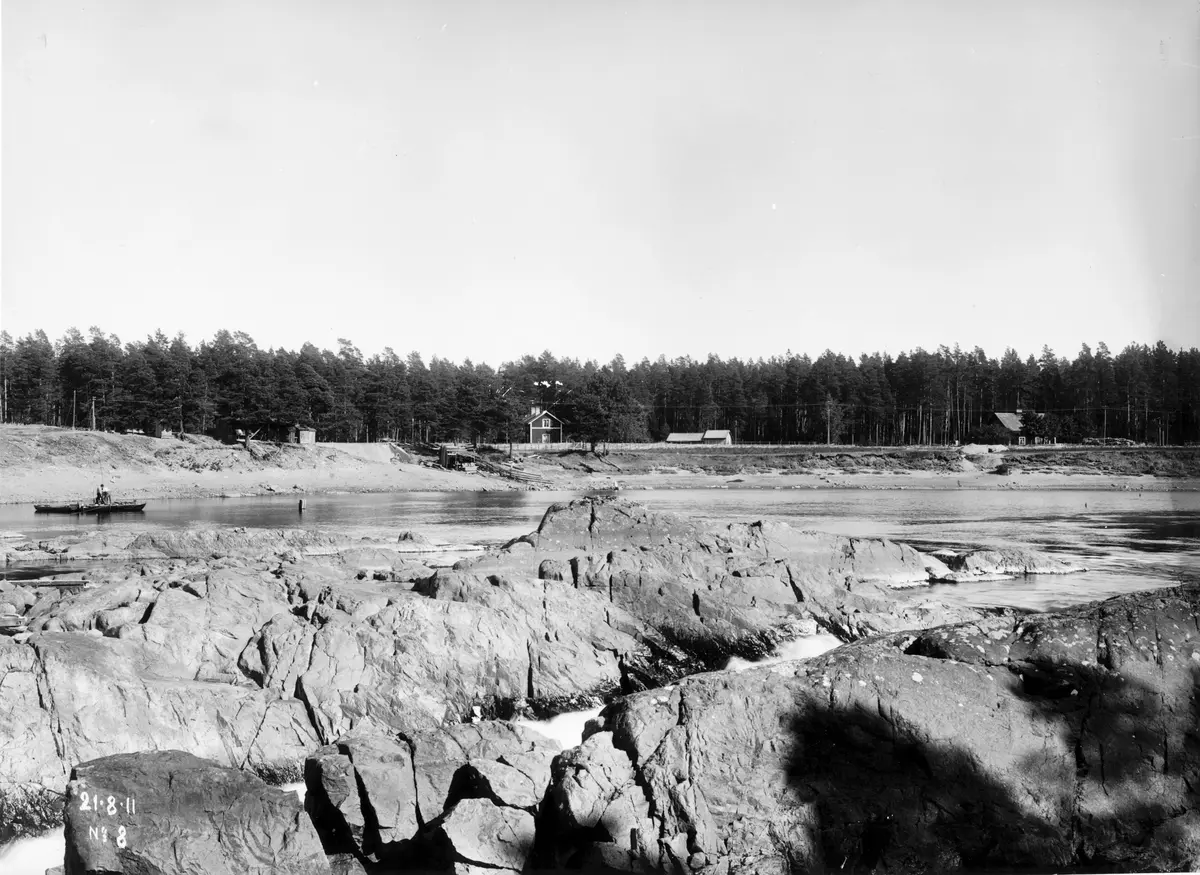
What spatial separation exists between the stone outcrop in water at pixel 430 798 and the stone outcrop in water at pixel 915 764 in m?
0.49

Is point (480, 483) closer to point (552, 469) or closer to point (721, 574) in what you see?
point (552, 469)

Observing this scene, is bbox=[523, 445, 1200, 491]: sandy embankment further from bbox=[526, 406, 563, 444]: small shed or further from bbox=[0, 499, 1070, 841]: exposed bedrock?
bbox=[0, 499, 1070, 841]: exposed bedrock

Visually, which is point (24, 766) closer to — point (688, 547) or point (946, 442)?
point (688, 547)

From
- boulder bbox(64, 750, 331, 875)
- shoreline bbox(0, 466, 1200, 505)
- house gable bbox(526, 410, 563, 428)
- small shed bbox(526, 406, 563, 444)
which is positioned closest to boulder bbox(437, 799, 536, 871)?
boulder bbox(64, 750, 331, 875)

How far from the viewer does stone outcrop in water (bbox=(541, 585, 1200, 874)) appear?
25.3 feet

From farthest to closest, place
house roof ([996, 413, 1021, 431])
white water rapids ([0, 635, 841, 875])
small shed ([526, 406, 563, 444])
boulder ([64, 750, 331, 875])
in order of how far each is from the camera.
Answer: small shed ([526, 406, 563, 444]), house roof ([996, 413, 1021, 431]), white water rapids ([0, 635, 841, 875]), boulder ([64, 750, 331, 875])

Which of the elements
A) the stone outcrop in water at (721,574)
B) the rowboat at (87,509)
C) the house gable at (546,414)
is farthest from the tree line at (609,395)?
the stone outcrop in water at (721,574)

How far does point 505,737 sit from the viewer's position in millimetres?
9609

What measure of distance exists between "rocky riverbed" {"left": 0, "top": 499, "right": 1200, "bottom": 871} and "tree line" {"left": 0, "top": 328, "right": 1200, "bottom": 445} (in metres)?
70.8

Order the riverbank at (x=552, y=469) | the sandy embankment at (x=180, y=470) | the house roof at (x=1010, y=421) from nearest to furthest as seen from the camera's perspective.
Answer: the sandy embankment at (x=180, y=470), the riverbank at (x=552, y=469), the house roof at (x=1010, y=421)

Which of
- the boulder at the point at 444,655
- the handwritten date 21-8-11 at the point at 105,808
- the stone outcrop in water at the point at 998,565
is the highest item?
the handwritten date 21-8-11 at the point at 105,808

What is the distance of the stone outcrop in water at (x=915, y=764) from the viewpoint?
25.3 feet

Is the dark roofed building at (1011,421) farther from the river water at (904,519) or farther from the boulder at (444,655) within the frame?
the boulder at (444,655)

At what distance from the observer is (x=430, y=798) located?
8.67m
